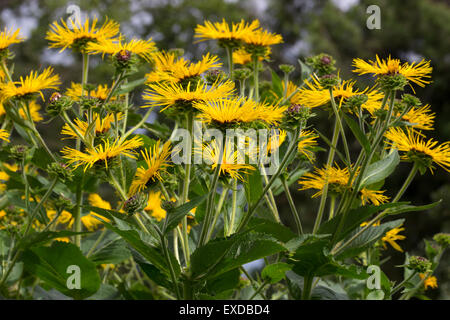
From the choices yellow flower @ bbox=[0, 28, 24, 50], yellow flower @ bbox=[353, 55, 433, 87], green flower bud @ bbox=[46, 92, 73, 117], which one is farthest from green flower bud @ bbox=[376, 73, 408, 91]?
yellow flower @ bbox=[0, 28, 24, 50]

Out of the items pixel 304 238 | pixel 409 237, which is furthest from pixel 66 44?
pixel 409 237

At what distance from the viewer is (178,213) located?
2.29 feet

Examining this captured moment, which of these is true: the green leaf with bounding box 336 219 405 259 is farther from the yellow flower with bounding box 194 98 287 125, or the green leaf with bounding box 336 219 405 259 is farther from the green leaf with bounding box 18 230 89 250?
the green leaf with bounding box 18 230 89 250

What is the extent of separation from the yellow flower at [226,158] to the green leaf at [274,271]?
159mm

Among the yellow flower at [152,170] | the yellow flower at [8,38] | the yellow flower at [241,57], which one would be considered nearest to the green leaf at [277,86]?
the yellow flower at [241,57]

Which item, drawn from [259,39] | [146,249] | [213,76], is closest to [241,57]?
[259,39]

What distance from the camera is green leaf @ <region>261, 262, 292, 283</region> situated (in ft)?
2.69

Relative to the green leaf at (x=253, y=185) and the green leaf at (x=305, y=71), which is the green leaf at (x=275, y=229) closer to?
the green leaf at (x=253, y=185)

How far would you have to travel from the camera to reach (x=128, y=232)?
2.36ft

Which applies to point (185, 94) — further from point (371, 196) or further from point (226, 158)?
point (371, 196)

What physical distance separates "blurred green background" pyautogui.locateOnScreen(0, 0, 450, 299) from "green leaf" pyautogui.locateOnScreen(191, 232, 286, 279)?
4.95 m

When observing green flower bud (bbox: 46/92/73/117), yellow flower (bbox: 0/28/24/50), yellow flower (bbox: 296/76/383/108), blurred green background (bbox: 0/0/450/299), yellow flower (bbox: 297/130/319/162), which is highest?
blurred green background (bbox: 0/0/450/299)

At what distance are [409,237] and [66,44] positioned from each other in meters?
6.63
